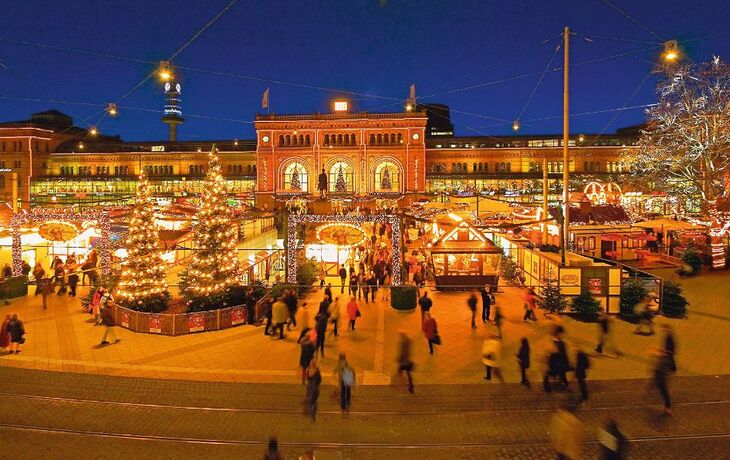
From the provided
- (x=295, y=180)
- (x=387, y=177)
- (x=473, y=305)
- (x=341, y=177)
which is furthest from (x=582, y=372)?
(x=295, y=180)

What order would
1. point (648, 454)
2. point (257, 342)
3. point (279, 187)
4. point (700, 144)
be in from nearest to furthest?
1. point (648, 454)
2. point (257, 342)
3. point (700, 144)
4. point (279, 187)

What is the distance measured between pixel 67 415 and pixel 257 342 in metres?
5.28

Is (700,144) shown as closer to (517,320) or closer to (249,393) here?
(517,320)

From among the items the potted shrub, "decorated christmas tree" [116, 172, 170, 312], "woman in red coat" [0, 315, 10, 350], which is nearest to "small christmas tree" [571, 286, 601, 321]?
the potted shrub

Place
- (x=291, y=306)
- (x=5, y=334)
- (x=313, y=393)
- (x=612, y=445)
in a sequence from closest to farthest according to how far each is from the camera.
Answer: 1. (x=612, y=445)
2. (x=313, y=393)
3. (x=5, y=334)
4. (x=291, y=306)

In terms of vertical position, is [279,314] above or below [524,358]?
above

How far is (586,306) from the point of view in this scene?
51.3 feet

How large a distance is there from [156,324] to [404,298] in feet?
27.3

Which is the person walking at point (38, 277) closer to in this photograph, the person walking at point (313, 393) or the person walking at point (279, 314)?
the person walking at point (279, 314)

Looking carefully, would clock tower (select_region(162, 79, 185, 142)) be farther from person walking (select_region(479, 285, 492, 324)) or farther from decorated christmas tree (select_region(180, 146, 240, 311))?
person walking (select_region(479, 285, 492, 324))

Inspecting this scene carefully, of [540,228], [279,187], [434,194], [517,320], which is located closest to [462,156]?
[434,194]

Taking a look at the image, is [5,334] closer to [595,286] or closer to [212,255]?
[212,255]

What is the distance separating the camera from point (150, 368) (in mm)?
11656

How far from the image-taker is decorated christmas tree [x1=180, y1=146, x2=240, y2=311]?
15672mm
